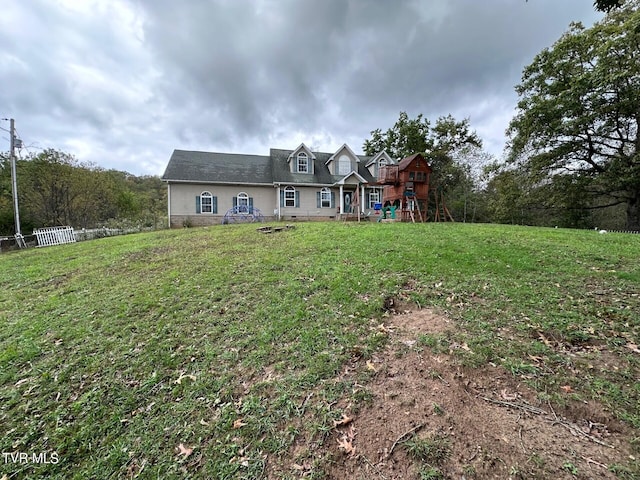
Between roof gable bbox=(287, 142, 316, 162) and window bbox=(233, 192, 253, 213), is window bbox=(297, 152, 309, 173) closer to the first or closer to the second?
roof gable bbox=(287, 142, 316, 162)

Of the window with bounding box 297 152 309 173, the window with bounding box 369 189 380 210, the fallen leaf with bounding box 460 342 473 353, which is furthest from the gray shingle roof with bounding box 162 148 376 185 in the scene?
the fallen leaf with bounding box 460 342 473 353

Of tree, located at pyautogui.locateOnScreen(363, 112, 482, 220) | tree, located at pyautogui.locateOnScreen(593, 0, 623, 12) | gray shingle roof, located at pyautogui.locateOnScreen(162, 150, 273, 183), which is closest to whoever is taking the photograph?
tree, located at pyautogui.locateOnScreen(593, 0, 623, 12)

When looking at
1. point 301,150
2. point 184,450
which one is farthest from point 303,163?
point 184,450

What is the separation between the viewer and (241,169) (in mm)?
19234

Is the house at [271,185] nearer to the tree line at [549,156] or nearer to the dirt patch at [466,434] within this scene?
the tree line at [549,156]

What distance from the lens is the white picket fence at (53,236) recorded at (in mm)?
13391

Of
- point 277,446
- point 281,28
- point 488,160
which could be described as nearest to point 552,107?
point 488,160

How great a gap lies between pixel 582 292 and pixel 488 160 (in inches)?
958

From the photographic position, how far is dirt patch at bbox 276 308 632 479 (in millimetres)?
1812

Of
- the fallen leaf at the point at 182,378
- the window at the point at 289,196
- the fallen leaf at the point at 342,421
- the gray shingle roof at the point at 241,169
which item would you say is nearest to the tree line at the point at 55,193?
the gray shingle roof at the point at 241,169

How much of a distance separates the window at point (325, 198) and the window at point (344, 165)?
2.01 metres

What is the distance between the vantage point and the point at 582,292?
4.23 m

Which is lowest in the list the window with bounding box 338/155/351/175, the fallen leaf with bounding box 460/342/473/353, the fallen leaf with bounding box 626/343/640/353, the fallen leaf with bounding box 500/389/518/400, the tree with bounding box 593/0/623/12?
the fallen leaf with bounding box 500/389/518/400

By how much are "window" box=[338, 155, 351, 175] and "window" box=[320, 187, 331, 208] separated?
2.01 metres
